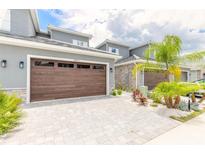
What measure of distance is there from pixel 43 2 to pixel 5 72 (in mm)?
4120

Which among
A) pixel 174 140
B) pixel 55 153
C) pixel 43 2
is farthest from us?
pixel 43 2

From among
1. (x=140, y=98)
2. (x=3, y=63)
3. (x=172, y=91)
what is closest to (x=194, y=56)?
(x=172, y=91)

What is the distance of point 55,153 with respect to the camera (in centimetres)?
274

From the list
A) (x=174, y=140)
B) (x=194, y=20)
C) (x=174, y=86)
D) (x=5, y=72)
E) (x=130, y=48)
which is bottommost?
(x=174, y=140)

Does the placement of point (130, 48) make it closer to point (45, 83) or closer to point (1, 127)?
point (45, 83)

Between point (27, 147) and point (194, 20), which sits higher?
point (194, 20)

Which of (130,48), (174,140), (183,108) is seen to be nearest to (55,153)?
(174,140)

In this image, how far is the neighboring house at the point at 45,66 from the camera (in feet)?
21.0

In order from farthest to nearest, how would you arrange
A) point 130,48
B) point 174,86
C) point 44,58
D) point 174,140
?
1. point 130,48
2. point 44,58
3. point 174,86
4. point 174,140

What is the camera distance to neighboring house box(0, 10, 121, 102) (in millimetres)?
6402

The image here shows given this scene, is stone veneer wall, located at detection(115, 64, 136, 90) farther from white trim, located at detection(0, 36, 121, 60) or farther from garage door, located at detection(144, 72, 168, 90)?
white trim, located at detection(0, 36, 121, 60)

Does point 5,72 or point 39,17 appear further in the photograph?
point 39,17

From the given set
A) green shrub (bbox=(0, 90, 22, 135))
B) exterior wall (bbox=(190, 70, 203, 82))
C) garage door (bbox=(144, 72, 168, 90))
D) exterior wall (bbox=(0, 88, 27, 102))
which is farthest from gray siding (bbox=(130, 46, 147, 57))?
green shrub (bbox=(0, 90, 22, 135))

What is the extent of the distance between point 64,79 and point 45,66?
1.43 meters
